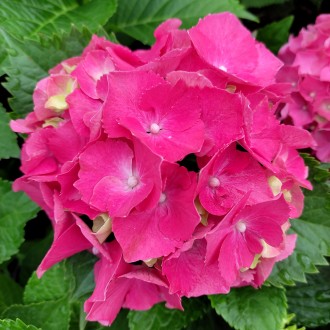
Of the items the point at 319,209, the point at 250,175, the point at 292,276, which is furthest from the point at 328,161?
the point at 250,175

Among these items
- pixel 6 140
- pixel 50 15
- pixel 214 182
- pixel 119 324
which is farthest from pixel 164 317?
pixel 50 15

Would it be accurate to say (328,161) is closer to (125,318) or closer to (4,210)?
(125,318)

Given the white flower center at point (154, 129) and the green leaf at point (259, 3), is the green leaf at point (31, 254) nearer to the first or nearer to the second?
the white flower center at point (154, 129)

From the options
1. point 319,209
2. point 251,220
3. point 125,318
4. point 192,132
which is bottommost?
point 125,318

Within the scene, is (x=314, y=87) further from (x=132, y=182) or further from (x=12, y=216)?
(x=12, y=216)

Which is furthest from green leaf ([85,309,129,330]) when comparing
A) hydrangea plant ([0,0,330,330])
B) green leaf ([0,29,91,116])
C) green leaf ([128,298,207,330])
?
green leaf ([0,29,91,116])

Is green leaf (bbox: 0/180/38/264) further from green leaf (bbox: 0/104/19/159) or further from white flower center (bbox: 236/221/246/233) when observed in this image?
white flower center (bbox: 236/221/246/233)

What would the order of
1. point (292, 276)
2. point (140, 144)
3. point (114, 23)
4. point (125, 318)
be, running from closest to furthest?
point (140, 144)
point (292, 276)
point (125, 318)
point (114, 23)
